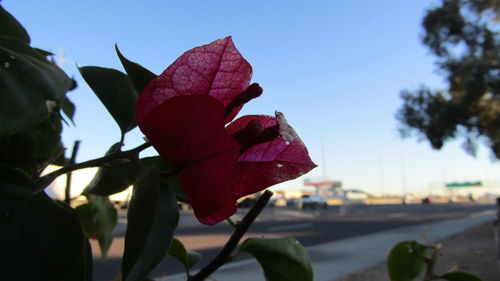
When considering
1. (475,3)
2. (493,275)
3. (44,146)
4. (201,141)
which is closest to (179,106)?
(201,141)

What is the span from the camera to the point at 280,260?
1.12 ft

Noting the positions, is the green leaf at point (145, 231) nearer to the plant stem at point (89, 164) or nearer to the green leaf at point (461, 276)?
the plant stem at point (89, 164)

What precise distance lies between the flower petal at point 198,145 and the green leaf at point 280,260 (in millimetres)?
125

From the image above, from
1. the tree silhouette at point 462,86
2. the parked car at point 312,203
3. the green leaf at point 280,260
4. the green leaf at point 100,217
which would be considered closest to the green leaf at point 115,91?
the green leaf at point 280,260

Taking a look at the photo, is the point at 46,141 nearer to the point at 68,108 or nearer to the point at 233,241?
the point at 68,108

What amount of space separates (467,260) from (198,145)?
12.0 feet

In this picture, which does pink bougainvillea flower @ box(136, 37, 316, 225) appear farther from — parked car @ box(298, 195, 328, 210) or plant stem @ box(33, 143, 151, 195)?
parked car @ box(298, 195, 328, 210)

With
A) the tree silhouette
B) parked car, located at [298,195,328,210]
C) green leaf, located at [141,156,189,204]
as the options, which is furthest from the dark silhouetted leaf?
parked car, located at [298,195,328,210]

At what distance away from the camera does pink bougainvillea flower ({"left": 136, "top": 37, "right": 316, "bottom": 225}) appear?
0.70ft

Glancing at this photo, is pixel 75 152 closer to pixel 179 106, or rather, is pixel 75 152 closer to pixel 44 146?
pixel 44 146

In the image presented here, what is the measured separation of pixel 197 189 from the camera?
22 centimetres

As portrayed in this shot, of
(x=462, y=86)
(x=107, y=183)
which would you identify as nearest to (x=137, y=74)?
(x=107, y=183)

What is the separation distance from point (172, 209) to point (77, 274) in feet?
0.21

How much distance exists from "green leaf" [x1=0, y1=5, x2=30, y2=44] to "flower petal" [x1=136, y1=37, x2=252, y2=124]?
111mm
